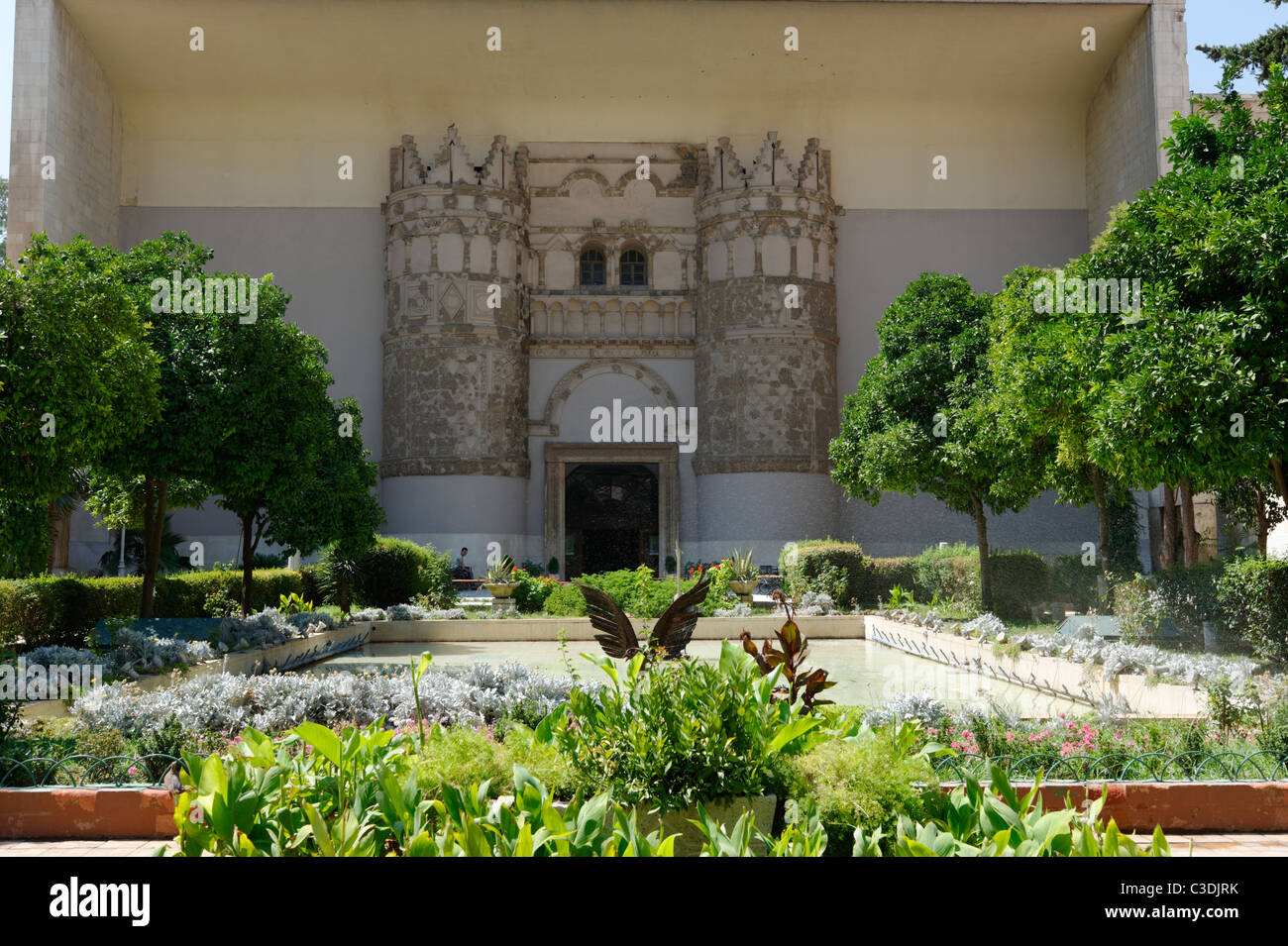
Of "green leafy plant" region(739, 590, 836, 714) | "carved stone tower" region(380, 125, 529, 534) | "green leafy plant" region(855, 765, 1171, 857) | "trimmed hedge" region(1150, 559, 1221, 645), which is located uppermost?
"carved stone tower" region(380, 125, 529, 534)

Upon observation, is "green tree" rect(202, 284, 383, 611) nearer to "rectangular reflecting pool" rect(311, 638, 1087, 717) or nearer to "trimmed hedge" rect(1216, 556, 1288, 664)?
"rectangular reflecting pool" rect(311, 638, 1087, 717)

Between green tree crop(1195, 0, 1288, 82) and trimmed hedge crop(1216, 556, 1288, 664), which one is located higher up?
green tree crop(1195, 0, 1288, 82)

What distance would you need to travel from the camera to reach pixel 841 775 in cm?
357

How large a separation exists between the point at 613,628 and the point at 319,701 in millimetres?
4056

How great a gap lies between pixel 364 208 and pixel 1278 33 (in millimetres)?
22570

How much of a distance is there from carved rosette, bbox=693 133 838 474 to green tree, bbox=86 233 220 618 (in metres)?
16.0

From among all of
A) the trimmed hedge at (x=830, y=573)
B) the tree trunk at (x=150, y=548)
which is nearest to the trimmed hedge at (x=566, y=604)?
the trimmed hedge at (x=830, y=573)

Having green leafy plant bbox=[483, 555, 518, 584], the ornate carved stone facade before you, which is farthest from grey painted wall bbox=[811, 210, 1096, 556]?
green leafy plant bbox=[483, 555, 518, 584]

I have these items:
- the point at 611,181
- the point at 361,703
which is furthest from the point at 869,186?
the point at 361,703

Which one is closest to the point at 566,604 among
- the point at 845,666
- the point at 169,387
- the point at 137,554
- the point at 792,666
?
the point at 845,666

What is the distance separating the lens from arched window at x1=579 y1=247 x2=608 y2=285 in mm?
29156

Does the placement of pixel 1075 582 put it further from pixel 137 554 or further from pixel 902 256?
pixel 137 554

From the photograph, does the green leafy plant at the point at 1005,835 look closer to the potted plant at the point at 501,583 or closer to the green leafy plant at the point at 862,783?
the green leafy plant at the point at 862,783

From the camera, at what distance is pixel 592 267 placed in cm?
2920
